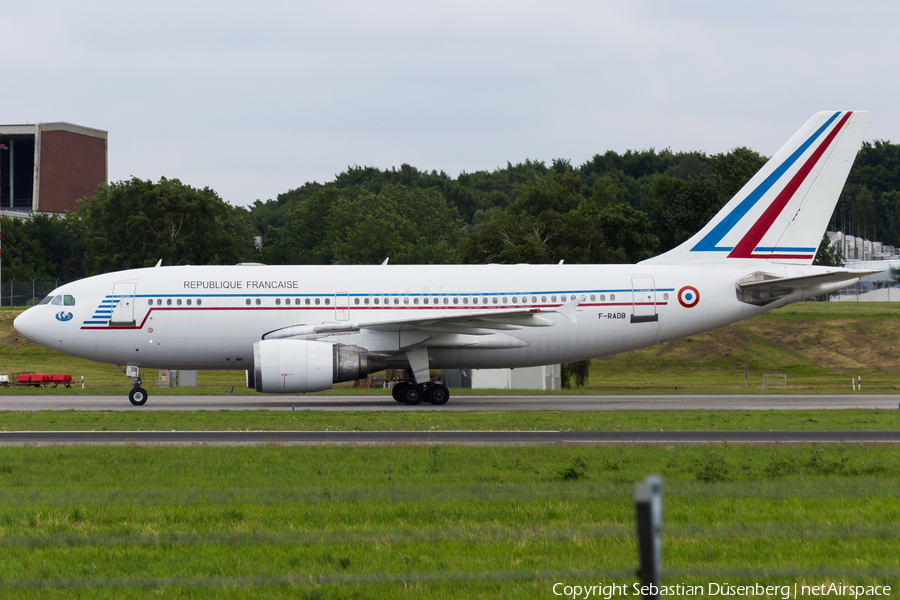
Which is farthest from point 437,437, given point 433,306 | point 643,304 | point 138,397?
point 138,397

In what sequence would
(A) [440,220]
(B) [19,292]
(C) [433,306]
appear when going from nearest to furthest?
(C) [433,306], (B) [19,292], (A) [440,220]

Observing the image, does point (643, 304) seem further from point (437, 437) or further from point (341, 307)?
point (437, 437)

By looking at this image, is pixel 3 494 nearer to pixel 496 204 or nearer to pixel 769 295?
pixel 769 295

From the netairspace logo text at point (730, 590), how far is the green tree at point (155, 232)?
222ft

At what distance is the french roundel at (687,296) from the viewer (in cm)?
2997

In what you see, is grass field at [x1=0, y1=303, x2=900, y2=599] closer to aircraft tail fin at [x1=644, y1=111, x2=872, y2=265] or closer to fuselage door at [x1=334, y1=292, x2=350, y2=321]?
fuselage door at [x1=334, y1=292, x2=350, y2=321]

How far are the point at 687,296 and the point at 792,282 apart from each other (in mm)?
3277

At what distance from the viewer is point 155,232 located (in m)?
76.8

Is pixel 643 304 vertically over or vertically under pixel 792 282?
under

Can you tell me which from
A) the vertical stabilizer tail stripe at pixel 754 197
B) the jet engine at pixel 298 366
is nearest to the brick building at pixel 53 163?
the jet engine at pixel 298 366

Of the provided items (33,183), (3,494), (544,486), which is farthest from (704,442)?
(33,183)

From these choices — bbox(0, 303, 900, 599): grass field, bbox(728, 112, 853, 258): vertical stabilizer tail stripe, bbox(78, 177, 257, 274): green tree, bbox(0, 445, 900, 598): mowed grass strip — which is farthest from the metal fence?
bbox(0, 445, 900, 598): mowed grass strip

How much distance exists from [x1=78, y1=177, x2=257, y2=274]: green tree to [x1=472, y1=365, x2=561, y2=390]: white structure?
117 ft

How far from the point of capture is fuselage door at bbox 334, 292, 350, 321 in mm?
29000
